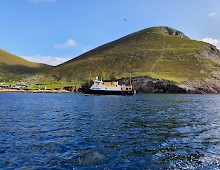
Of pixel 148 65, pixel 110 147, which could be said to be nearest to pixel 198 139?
pixel 110 147

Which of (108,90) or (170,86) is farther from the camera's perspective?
(170,86)

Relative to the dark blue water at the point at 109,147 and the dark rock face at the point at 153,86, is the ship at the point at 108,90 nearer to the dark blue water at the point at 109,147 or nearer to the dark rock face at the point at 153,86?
the dark rock face at the point at 153,86

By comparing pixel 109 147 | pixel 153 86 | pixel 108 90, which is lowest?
pixel 109 147

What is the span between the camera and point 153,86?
501 feet

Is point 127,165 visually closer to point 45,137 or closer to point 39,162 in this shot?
point 39,162

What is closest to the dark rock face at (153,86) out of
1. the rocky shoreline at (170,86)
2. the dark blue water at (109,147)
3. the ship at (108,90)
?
the rocky shoreline at (170,86)

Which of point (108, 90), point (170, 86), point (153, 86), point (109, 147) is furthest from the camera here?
point (153, 86)

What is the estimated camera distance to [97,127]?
29359mm

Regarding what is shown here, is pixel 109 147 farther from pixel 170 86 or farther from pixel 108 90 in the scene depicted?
pixel 170 86

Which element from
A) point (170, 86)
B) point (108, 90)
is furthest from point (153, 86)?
point (108, 90)

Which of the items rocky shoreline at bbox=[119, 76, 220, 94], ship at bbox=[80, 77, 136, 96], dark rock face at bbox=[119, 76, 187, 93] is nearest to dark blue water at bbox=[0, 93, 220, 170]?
ship at bbox=[80, 77, 136, 96]

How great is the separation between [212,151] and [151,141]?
477cm

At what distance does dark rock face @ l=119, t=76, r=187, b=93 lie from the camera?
14825 centimetres

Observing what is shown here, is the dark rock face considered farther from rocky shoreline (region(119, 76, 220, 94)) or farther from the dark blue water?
the dark blue water
